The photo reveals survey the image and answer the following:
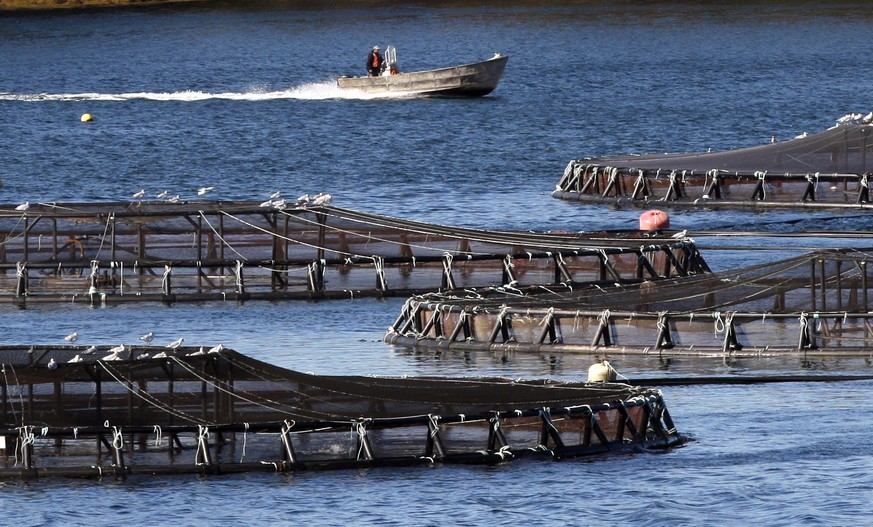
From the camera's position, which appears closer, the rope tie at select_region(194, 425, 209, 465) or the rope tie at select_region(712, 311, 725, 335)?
the rope tie at select_region(194, 425, 209, 465)

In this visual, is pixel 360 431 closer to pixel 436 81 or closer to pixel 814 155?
pixel 814 155

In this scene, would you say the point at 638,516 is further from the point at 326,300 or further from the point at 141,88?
the point at 141,88

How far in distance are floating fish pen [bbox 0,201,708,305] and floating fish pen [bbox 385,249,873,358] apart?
6.50m

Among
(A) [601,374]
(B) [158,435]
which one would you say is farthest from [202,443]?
(A) [601,374]

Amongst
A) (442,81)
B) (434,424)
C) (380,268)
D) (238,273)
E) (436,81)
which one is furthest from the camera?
(442,81)

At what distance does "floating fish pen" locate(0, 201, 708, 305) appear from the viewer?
1832 inches

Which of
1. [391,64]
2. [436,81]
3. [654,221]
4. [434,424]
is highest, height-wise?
[391,64]

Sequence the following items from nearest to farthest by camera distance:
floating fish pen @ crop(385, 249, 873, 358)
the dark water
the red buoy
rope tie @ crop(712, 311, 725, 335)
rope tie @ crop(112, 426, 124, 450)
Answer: the dark water → rope tie @ crop(112, 426, 124, 450) → floating fish pen @ crop(385, 249, 873, 358) → rope tie @ crop(712, 311, 725, 335) → the red buoy

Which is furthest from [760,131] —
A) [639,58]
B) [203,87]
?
[639,58]

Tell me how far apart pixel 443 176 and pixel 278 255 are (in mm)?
30544

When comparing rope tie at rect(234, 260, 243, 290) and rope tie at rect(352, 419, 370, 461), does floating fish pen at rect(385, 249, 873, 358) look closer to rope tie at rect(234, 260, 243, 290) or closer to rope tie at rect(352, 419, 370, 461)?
rope tie at rect(234, 260, 243, 290)

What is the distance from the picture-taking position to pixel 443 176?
78.3m

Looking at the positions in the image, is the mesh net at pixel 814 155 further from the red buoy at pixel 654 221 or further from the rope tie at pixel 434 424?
the rope tie at pixel 434 424

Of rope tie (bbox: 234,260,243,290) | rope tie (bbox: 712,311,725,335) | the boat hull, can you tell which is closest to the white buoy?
rope tie (bbox: 712,311,725,335)
